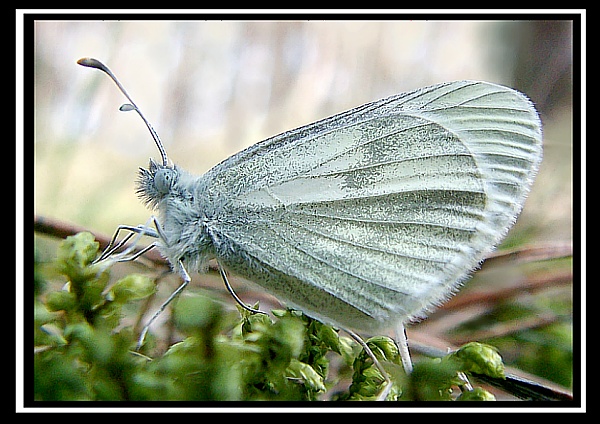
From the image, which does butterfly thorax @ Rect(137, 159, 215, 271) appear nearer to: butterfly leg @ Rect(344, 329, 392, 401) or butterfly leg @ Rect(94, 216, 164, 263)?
butterfly leg @ Rect(94, 216, 164, 263)

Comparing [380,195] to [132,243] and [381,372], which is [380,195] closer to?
[381,372]

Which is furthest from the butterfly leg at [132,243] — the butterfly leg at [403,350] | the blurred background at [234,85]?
the blurred background at [234,85]

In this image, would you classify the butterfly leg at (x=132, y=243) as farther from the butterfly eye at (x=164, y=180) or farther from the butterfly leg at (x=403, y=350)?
the butterfly leg at (x=403, y=350)

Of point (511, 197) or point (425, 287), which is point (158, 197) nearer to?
point (425, 287)

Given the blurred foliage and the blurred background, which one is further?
the blurred background

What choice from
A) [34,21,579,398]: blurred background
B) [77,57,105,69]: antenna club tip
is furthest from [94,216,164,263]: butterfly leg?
[34,21,579,398]: blurred background
